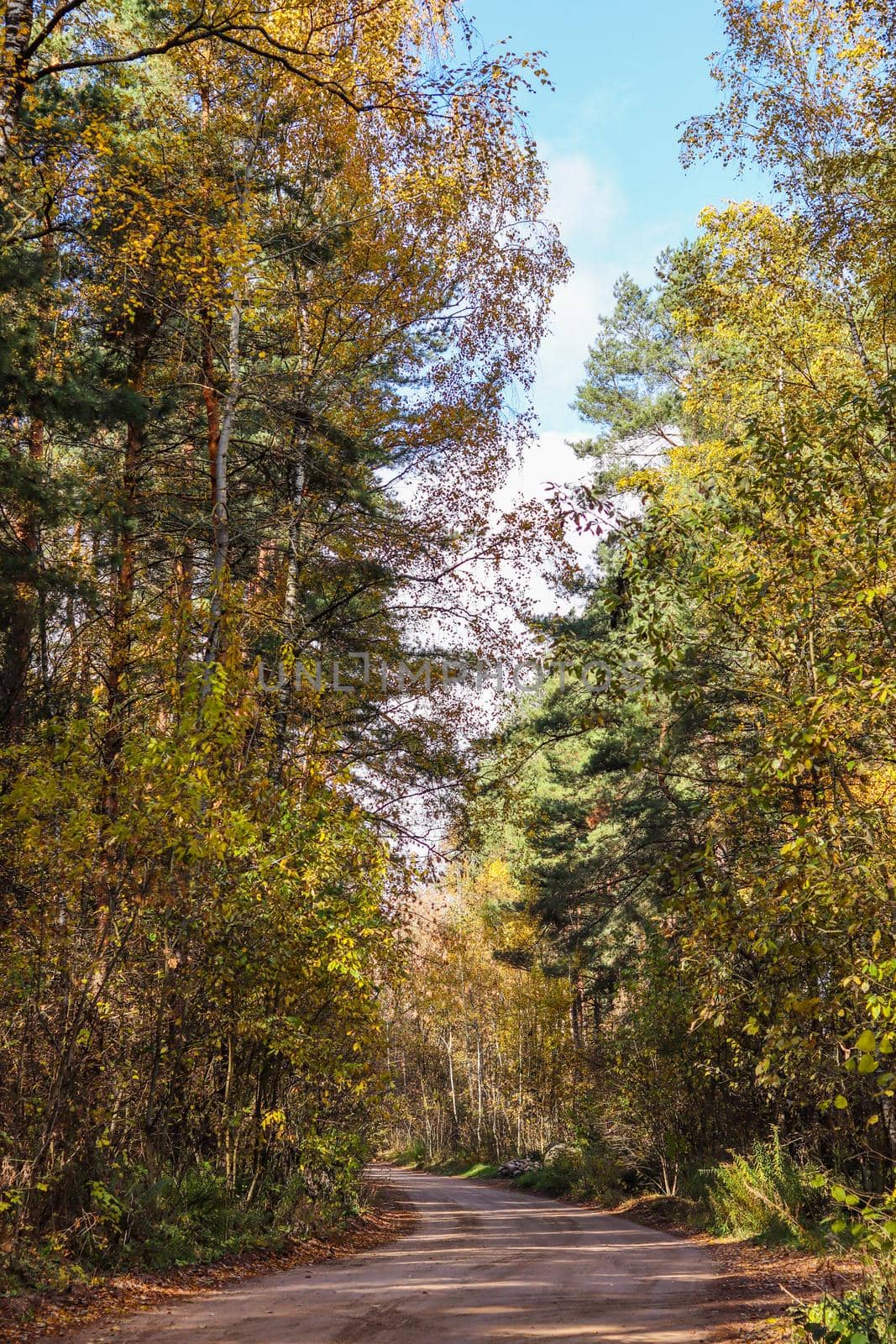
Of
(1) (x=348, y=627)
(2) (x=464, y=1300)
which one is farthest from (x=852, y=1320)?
(1) (x=348, y=627)

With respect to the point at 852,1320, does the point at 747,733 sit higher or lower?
higher

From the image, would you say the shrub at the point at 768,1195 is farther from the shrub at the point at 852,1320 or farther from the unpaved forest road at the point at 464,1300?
the shrub at the point at 852,1320

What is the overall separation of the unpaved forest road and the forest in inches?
36.8

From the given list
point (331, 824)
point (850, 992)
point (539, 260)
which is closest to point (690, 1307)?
point (850, 992)

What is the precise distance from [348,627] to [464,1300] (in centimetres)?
1014

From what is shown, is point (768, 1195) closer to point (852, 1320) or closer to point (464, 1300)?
point (464, 1300)

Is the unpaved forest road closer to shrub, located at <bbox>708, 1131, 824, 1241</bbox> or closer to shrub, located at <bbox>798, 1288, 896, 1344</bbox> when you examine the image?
shrub, located at <bbox>708, 1131, 824, 1241</bbox>

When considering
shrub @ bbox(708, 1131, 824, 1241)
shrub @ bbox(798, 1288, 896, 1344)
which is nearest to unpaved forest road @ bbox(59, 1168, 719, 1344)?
shrub @ bbox(708, 1131, 824, 1241)

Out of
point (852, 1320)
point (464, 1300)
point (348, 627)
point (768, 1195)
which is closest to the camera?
point (852, 1320)

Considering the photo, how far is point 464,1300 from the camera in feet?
24.0

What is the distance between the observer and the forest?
6469 mm

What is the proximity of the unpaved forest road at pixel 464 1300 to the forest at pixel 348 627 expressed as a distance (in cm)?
93

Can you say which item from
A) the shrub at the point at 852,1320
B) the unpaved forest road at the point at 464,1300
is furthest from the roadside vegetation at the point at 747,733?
the unpaved forest road at the point at 464,1300

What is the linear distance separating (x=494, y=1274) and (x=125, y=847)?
5194 mm
